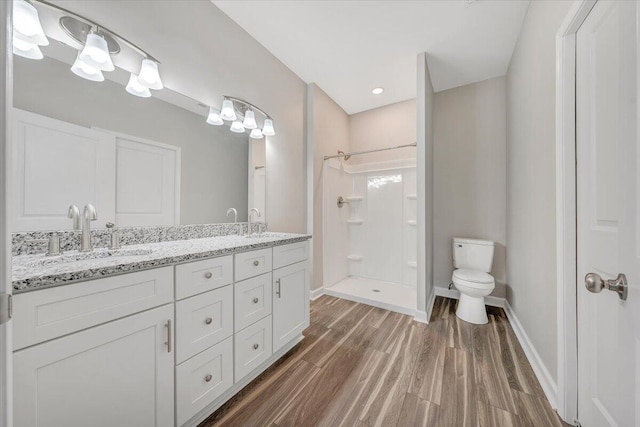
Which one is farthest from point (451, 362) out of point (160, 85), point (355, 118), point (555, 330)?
point (355, 118)

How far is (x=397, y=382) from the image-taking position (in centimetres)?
148

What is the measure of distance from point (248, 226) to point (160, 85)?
1182mm

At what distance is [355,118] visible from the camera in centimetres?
364

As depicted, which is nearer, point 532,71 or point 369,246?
point 532,71

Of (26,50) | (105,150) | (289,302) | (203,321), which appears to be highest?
(26,50)

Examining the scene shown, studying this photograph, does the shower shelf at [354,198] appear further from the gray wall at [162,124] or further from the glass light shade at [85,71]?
the glass light shade at [85,71]

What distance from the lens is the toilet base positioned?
87.9 inches

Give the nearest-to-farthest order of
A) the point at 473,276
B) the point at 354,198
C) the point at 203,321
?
1. the point at 203,321
2. the point at 473,276
3. the point at 354,198

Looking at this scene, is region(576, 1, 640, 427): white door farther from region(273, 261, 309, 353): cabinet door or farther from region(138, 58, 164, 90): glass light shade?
region(138, 58, 164, 90): glass light shade

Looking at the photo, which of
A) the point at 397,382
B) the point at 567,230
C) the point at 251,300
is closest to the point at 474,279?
the point at 567,230

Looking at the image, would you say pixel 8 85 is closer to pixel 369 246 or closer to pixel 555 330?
pixel 555 330

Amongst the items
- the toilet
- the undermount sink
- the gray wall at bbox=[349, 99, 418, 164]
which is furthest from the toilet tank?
the undermount sink

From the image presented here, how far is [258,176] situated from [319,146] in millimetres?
1007

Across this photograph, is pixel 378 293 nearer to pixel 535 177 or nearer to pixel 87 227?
pixel 535 177
